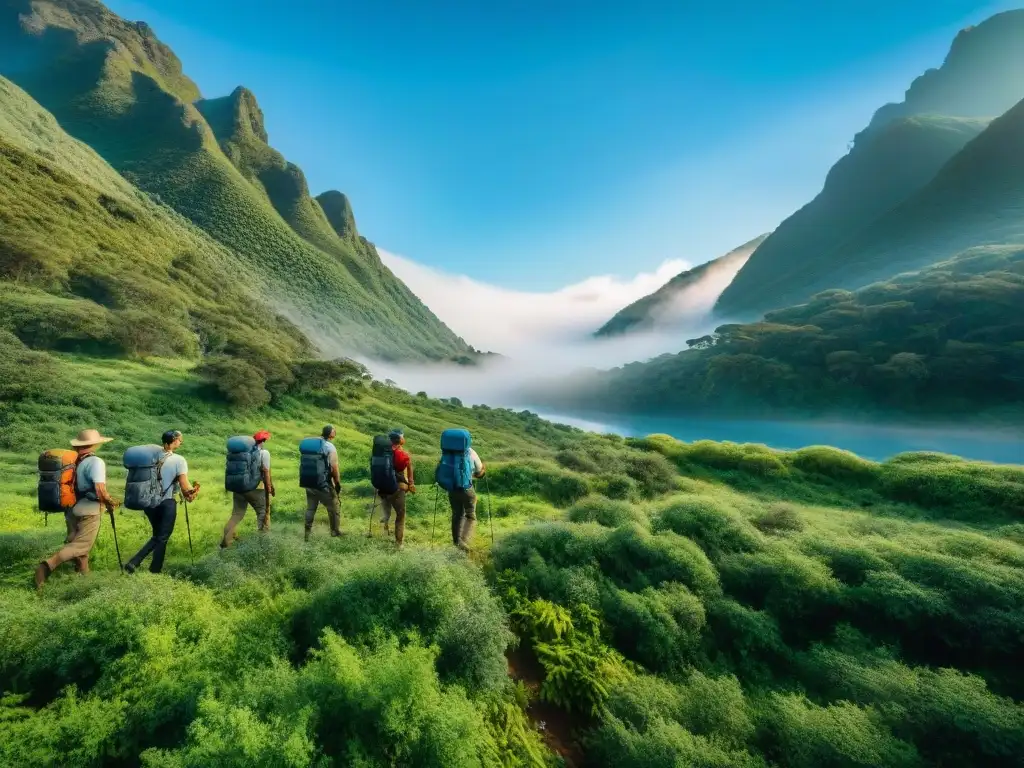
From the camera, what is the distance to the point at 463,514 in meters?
11.1

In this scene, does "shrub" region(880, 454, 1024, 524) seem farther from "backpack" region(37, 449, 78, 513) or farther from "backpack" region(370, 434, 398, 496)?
"backpack" region(37, 449, 78, 513)

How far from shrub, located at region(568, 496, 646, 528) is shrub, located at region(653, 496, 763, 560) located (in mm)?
711

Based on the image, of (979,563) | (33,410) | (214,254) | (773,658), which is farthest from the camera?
(214,254)

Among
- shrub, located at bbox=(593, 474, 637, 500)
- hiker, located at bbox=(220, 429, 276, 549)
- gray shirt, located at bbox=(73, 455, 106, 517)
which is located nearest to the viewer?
gray shirt, located at bbox=(73, 455, 106, 517)

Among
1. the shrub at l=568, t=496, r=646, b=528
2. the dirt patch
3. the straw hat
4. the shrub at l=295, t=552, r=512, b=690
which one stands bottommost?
the dirt patch

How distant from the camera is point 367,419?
49.9 metres

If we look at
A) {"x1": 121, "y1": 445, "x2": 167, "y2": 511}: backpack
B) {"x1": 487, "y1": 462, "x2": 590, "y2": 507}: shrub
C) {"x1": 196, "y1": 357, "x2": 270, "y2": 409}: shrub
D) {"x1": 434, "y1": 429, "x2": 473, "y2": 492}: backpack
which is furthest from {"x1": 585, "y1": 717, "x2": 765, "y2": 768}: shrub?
{"x1": 196, "y1": 357, "x2": 270, "y2": 409}: shrub

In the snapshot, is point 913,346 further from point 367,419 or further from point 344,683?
point 344,683

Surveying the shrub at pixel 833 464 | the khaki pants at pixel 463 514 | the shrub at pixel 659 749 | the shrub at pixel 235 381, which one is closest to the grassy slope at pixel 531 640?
the shrub at pixel 659 749

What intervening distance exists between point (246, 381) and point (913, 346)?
105 meters

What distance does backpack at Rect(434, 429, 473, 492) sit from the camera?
10.4 meters

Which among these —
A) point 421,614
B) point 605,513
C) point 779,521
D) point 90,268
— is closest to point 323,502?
point 421,614

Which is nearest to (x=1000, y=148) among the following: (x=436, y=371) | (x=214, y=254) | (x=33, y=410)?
(x=436, y=371)

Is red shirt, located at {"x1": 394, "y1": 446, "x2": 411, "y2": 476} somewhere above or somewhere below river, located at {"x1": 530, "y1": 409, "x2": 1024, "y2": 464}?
above
